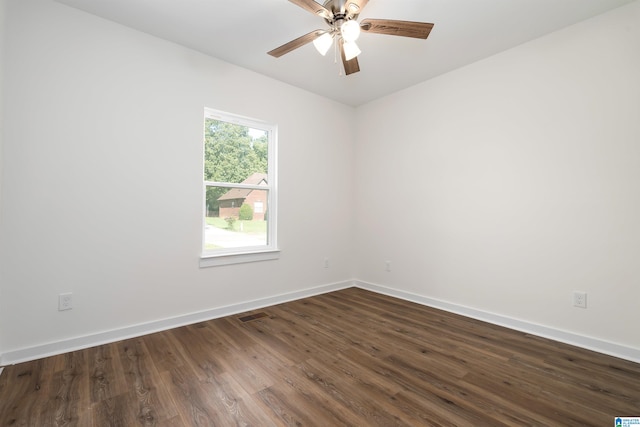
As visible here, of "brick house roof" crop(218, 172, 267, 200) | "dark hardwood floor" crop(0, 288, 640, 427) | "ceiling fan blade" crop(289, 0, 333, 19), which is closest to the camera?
"dark hardwood floor" crop(0, 288, 640, 427)

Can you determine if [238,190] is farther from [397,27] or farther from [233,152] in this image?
[397,27]

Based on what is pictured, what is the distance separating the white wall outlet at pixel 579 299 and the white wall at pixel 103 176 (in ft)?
9.71

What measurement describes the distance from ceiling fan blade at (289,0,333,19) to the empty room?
0.05 ft

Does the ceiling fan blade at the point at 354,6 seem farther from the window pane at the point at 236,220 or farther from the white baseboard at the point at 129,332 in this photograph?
the white baseboard at the point at 129,332

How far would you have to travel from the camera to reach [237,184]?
325 cm

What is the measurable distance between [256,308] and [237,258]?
24.7 inches

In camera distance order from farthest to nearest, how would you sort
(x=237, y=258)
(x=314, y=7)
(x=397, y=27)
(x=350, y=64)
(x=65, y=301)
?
1. (x=237, y=258)
2. (x=350, y=64)
3. (x=65, y=301)
4. (x=397, y=27)
5. (x=314, y=7)

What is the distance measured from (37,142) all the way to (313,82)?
2692mm

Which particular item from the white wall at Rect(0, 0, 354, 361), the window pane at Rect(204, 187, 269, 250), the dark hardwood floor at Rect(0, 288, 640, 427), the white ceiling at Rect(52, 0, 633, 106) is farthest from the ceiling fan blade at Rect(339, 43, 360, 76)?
the dark hardwood floor at Rect(0, 288, 640, 427)

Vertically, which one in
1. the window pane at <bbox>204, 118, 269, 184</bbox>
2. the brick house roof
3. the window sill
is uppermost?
the window pane at <bbox>204, 118, 269, 184</bbox>

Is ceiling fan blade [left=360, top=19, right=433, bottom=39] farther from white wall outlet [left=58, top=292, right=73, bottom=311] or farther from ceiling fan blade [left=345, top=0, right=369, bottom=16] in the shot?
white wall outlet [left=58, top=292, right=73, bottom=311]

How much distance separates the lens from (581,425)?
1485 millimetres

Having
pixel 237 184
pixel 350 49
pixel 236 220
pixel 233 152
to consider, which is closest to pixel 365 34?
pixel 350 49

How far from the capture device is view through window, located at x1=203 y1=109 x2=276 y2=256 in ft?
10.1
